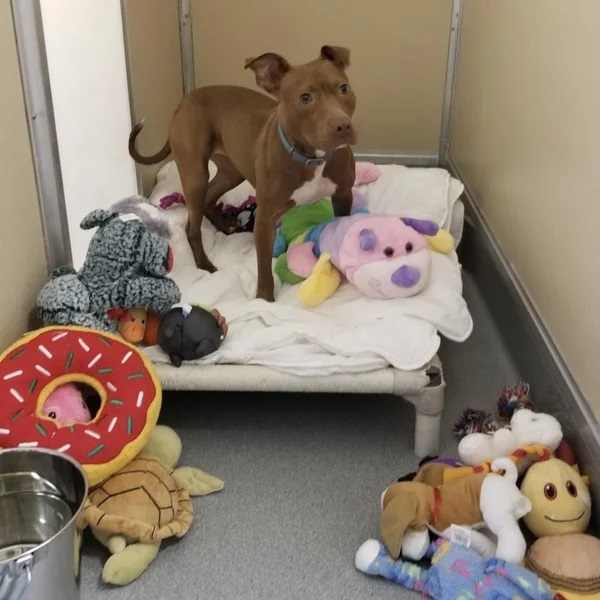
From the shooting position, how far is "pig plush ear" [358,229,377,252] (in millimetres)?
2031

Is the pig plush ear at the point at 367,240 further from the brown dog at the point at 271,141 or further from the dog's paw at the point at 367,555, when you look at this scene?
the dog's paw at the point at 367,555

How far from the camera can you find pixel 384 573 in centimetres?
149

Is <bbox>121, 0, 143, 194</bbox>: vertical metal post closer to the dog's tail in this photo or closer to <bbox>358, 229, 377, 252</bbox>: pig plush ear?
the dog's tail

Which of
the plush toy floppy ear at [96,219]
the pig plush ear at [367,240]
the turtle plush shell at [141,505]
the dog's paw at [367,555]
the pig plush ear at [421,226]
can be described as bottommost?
the dog's paw at [367,555]

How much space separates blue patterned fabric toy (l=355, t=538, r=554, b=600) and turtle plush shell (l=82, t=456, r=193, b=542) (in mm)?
A: 385

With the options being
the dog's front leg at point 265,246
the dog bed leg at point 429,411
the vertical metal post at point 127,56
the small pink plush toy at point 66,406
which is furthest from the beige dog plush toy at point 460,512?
the vertical metal post at point 127,56

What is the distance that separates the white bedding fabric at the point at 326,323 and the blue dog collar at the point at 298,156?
0.35 meters

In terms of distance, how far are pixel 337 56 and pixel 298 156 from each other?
0.28 m

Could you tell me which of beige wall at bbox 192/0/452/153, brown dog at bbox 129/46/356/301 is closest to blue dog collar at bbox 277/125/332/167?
brown dog at bbox 129/46/356/301

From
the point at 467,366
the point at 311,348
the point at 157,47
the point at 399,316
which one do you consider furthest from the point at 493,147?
the point at 157,47

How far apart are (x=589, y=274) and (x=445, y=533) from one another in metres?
0.64

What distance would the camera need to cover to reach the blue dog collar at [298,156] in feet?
6.88

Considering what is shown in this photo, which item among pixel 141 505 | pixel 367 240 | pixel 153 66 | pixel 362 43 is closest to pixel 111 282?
pixel 141 505

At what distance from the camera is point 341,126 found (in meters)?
1.88
